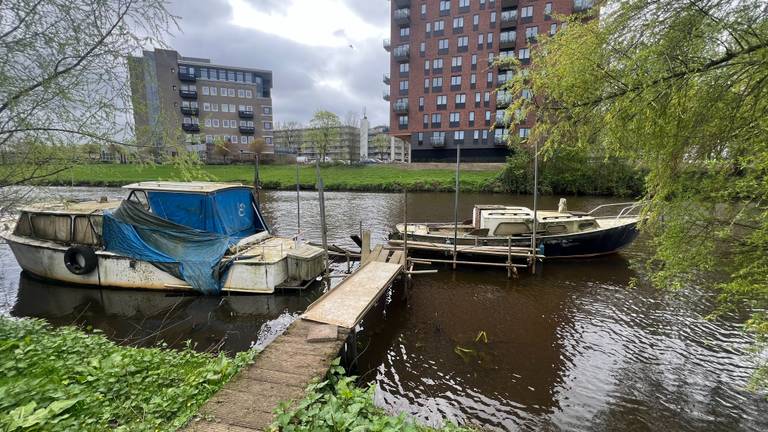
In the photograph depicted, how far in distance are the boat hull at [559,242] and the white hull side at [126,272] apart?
6.38m

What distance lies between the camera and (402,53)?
54406 mm

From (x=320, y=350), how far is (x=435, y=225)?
12.3 metres

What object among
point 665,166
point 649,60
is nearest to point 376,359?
point 665,166

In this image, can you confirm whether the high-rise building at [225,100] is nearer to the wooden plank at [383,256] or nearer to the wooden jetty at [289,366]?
the wooden plank at [383,256]

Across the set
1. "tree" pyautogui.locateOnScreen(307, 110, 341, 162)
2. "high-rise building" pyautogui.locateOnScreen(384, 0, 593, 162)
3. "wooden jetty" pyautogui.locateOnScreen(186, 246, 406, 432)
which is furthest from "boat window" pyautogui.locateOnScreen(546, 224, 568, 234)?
"tree" pyautogui.locateOnScreen(307, 110, 341, 162)

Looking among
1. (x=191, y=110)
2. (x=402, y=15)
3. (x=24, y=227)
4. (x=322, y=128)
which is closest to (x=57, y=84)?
(x=24, y=227)

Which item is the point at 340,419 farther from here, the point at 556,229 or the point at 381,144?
the point at 381,144

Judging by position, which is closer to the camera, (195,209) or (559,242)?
(195,209)

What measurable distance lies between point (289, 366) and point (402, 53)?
56177 millimetres

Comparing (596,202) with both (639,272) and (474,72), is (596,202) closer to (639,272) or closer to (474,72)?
(639,272)

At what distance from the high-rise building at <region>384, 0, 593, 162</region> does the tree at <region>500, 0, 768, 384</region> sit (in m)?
45.6

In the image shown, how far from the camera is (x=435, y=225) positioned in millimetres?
17625

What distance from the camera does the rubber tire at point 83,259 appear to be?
11.5m

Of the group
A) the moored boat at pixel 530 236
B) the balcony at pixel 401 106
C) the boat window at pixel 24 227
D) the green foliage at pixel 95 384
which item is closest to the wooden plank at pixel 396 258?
the moored boat at pixel 530 236
